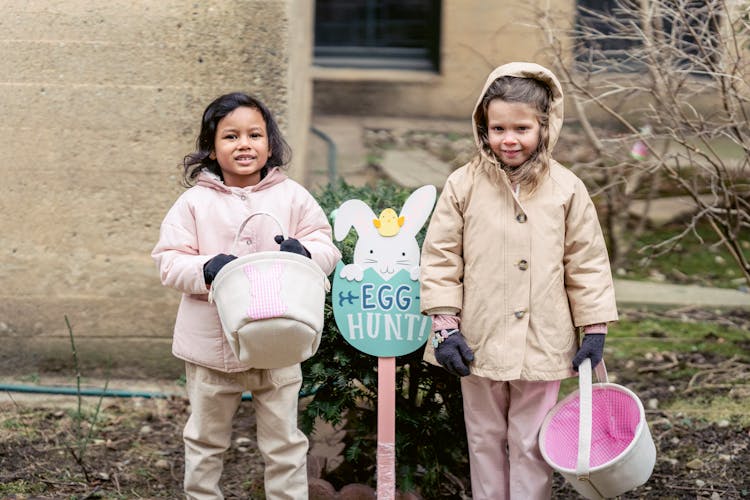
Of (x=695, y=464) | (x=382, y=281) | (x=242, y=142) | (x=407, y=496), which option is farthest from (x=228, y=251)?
(x=695, y=464)

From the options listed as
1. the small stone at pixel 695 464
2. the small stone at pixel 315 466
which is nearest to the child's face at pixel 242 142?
the small stone at pixel 315 466

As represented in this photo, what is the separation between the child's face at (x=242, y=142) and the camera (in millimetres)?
3252

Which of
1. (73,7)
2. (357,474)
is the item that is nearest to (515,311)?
(357,474)

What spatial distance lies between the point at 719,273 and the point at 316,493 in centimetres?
442

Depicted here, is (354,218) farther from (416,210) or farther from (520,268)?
(520,268)

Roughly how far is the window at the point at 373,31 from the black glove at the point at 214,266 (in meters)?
7.42

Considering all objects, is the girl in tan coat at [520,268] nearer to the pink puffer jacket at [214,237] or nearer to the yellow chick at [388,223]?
the yellow chick at [388,223]

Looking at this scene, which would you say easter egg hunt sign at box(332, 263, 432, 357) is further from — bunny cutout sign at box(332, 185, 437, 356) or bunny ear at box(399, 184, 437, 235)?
bunny ear at box(399, 184, 437, 235)

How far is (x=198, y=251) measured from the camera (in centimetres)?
322

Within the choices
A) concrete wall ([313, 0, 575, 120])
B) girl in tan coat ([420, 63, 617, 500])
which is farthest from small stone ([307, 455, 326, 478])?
concrete wall ([313, 0, 575, 120])

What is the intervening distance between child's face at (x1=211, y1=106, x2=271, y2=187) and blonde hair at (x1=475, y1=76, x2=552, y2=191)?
29.2 inches

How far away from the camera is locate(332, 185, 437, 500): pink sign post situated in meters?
3.31

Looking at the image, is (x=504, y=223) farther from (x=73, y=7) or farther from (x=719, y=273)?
(x=719, y=273)

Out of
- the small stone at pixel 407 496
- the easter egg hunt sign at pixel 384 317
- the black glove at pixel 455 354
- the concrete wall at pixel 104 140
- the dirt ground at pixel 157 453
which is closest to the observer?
the black glove at pixel 455 354
